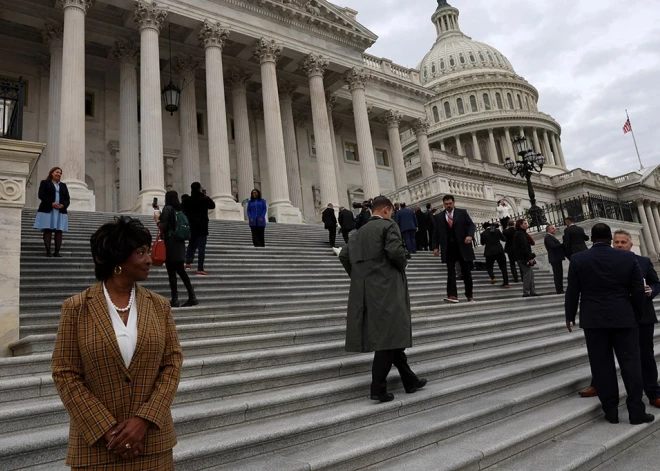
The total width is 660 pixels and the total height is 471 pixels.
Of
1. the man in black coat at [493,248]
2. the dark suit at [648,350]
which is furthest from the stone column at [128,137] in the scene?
the dark suit at [648,350]

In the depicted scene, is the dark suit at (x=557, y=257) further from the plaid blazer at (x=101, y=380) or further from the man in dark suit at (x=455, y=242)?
the plaid blazer at (x=101, y=380)

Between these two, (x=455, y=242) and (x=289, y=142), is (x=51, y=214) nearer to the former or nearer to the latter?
(x=455, y=242)

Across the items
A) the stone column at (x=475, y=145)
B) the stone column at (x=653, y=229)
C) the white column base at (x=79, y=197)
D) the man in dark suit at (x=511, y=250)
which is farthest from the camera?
the stone column at (x=475, y=145)

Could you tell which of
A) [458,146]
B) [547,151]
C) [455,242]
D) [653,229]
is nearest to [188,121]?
[455,242]

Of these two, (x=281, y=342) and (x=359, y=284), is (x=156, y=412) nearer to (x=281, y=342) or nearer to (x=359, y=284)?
(x=359, y=284)

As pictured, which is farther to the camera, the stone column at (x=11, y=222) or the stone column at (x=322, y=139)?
the stone column at (x=322, y=139)

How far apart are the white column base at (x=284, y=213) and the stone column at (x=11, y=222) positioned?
1489 cm

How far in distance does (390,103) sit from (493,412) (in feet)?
92.7

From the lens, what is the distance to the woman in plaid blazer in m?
2.06

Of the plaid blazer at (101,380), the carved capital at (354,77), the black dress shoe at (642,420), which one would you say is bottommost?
the black dress shoe at (642,420)

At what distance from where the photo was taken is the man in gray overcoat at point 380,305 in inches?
179

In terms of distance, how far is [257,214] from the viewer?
1218cm

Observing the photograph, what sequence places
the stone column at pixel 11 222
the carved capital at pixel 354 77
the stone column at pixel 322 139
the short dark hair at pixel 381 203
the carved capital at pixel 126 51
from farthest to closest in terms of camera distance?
the carved capital at pixel 354 77 → the stone column at pixel 322 139 → the carved capital at pixel 126 51 → the stone column at pixel 11 222 → the short dark hair at pixel 381 203

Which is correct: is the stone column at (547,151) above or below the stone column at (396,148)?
above
